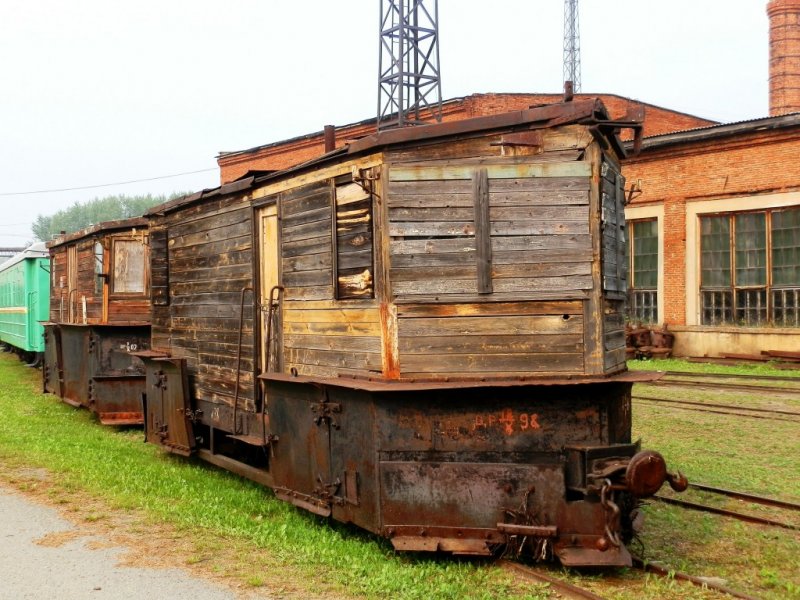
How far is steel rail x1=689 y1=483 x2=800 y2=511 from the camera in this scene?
295 inches

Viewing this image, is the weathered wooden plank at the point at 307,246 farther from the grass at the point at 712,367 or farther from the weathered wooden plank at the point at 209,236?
the grass at the point at 712,367

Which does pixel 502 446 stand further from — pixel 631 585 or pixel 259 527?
pixel 259 527

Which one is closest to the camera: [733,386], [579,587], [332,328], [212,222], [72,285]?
[579,587]

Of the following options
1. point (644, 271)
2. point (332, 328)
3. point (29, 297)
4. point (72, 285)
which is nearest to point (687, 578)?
point (332, 328)

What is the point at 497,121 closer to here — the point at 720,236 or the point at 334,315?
the point at 334,315

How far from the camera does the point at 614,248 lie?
652cm

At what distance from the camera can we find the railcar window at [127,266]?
45.3 feet

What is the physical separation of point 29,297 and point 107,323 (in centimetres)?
931

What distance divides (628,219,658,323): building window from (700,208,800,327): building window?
57.6 inches

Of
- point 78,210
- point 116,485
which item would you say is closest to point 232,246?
point 116,485

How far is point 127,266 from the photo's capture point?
1389cm

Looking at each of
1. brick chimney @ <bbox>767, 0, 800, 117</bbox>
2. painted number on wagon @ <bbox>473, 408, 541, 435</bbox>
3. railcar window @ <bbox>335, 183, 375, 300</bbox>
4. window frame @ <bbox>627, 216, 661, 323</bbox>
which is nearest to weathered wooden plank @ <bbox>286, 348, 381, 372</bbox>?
railcar window @ <bbox>335, 183, 375, 300</bbox>

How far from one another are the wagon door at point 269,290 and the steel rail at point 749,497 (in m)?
4.30

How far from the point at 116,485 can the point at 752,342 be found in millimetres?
16322
